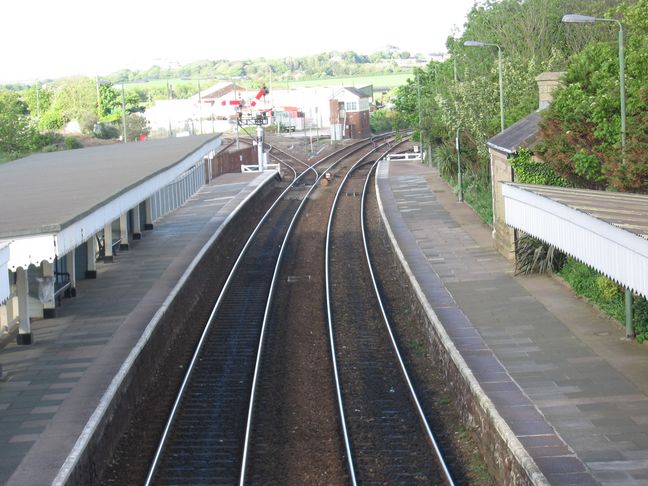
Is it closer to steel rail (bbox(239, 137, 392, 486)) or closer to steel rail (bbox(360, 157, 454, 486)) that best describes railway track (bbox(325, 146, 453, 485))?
steel rail (bbox(360, 157, 454, 486))

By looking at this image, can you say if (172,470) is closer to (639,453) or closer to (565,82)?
(639,453)

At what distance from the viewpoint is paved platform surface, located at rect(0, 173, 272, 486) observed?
13.0 meters

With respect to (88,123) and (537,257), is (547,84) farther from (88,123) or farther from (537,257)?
(88,123)

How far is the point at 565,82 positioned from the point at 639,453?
16086mm

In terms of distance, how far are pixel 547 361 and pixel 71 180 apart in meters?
15.2

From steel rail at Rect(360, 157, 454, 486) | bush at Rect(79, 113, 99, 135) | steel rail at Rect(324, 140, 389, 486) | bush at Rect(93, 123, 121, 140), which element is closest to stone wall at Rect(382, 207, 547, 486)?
steel rail at Rect(360, 157, 454, 486)

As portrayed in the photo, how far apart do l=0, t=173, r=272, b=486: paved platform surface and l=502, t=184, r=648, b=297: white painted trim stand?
24.8 ft

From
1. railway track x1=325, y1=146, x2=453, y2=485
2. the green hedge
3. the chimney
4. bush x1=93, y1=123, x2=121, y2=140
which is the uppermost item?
bush x1=93, y1=123, x2=121, y2=140

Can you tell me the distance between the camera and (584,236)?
14492mm

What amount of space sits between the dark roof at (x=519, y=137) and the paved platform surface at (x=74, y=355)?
30.1ft

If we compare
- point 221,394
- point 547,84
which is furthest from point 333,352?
point 547,84

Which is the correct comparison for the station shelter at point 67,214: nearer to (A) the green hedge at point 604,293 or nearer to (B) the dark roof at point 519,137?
(B) the dark roof at point 519,137

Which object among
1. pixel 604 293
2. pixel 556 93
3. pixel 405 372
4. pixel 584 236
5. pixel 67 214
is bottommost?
pixel 405 372

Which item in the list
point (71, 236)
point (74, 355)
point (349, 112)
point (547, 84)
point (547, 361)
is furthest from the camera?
point (349, 112)
